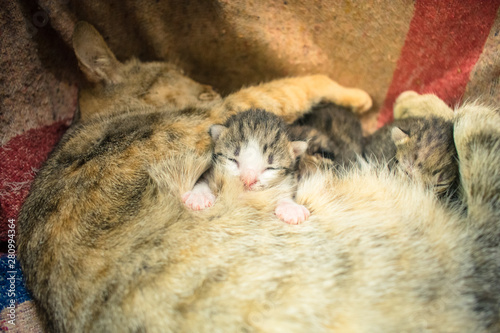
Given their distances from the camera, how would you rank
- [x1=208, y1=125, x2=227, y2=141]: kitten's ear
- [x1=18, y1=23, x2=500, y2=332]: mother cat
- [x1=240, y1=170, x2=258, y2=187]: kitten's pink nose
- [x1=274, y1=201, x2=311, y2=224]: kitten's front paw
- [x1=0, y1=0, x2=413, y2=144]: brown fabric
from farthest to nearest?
[x1=0, y1=0, x2=413, y2=144]: brown fabric
[x1=208, y1=125, x2=227, y2=141]: kitten's ear
[x1=240, y1=170, x2=258, y2=187]: kitten's pink nose
[x1=274, y1=201, x2=311, y2=224]: kitten's front paw
[x1=18, y1=23, x2=500, y2=332]: mother cat

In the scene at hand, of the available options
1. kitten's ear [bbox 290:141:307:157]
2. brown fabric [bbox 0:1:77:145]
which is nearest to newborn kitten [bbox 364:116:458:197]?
kitten's ear [bbox 290:141:307:157]

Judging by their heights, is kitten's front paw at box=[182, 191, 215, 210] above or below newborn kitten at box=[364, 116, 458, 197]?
below

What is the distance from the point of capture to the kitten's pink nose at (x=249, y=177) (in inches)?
79.9

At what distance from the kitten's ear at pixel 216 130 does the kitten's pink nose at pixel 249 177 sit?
0.31 meters

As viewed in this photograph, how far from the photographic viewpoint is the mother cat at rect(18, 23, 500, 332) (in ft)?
4.86

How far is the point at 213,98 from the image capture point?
110 inches

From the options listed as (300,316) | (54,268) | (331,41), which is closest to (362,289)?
(300,316)

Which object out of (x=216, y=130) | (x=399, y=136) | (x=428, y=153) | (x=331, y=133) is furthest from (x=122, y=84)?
(x=428, y=153)

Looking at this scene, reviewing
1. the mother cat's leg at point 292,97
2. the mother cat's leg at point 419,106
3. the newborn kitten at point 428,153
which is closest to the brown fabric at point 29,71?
the mother cat's leg at point 292,97

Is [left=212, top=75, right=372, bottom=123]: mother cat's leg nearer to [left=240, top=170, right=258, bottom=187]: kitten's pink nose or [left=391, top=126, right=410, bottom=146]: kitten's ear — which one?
[left=240, top=170, right=258, bottom=187]: kitten's pink nose

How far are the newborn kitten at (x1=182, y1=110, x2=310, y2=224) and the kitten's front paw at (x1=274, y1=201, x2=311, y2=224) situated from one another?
0.15m

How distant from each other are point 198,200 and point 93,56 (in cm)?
141

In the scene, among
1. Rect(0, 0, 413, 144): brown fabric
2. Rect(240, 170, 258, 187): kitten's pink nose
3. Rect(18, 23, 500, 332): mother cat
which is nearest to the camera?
Rect(18, 23, 500, 332): mother cat

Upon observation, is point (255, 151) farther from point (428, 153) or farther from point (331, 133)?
point (428, 153)
